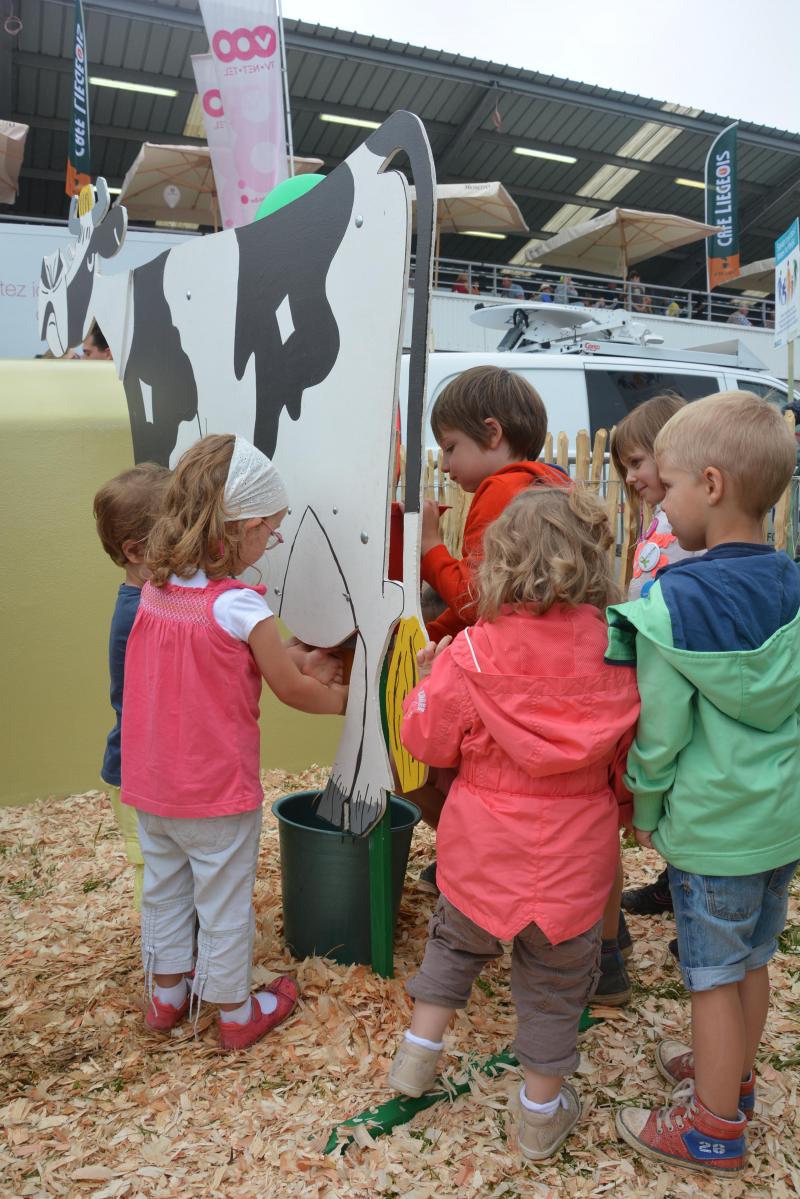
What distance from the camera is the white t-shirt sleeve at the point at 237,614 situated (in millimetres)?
2184

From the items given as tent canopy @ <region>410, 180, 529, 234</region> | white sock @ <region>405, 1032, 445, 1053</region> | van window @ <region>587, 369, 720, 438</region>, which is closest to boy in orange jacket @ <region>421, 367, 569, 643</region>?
white sock @ <region>405, 1032, 445, 1053</region>

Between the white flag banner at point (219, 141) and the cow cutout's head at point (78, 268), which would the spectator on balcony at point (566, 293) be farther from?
the cow cutout's head at point (78, 268)

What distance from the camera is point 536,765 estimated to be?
5.90 ft

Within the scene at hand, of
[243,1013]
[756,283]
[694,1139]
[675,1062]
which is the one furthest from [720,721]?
[756,283]

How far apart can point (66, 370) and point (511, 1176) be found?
359cm

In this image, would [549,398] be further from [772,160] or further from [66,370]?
[772,160]

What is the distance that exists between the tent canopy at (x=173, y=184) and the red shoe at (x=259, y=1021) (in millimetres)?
10263

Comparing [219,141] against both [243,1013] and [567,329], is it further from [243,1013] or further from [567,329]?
[243,1013]

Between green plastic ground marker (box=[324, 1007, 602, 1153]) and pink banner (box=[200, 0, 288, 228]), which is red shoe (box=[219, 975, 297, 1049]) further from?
pink banner (box=[200, 0, 288, 228])

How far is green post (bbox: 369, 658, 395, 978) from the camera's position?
8.04 ft

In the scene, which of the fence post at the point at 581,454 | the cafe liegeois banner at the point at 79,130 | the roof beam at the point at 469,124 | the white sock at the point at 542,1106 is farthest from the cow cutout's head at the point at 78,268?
the roof beam at the point at 469,124

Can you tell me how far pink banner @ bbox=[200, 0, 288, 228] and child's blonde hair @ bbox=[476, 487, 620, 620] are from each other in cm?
462

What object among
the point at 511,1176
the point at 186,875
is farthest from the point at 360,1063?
the point at 186,875

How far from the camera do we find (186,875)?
2.39m
